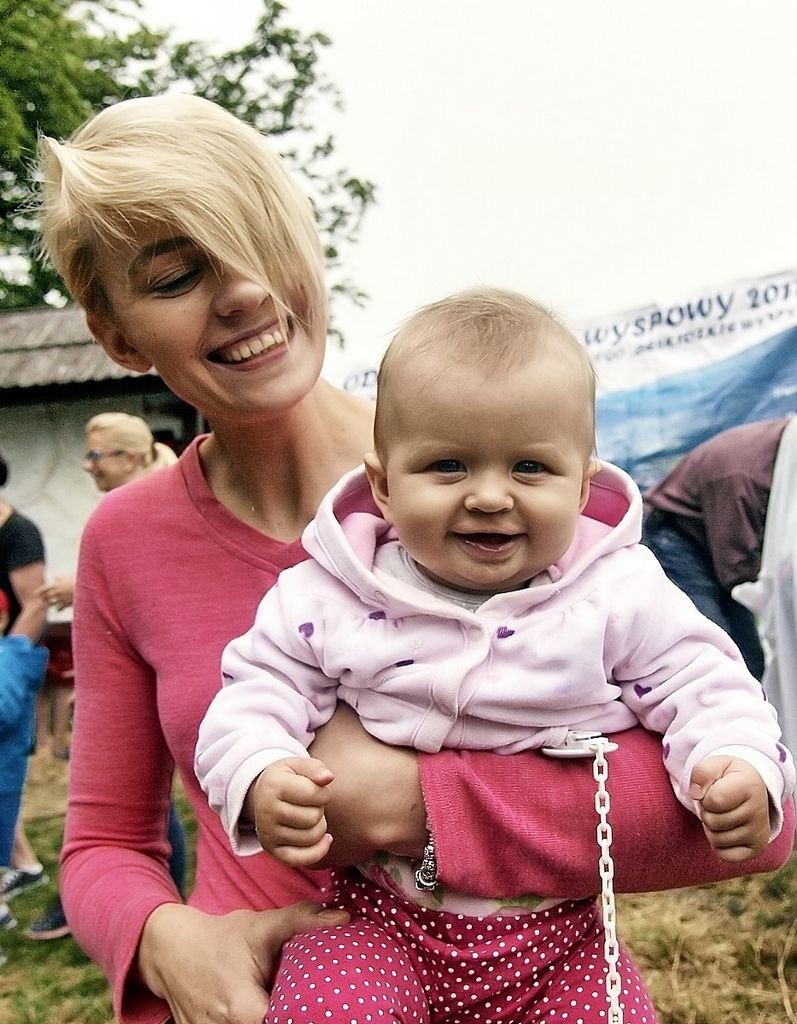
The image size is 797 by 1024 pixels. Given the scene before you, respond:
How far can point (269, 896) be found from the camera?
145 cm

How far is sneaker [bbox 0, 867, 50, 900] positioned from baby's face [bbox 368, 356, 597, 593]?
16.8 feet

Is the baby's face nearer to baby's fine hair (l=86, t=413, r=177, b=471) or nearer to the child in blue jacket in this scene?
the child in blue jacket

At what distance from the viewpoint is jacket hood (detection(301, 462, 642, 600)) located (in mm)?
1288

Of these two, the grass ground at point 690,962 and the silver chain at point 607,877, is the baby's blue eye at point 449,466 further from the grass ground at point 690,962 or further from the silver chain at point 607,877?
the grass ground at point 690,962

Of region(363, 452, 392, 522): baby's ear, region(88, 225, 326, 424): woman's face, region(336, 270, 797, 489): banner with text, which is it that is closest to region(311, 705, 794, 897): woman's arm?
region(363, 452, 392, 522): baby's ear

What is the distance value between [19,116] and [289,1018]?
671 cm

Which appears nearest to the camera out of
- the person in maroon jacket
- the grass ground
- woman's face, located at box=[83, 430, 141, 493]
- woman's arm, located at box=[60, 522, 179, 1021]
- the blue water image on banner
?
woman's arm, located at box=[60, 522, 179, 1021]

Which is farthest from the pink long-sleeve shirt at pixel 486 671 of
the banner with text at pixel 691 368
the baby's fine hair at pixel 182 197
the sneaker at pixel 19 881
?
the sneaker at pixel 19 881

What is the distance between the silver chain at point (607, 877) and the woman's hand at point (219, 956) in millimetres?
315

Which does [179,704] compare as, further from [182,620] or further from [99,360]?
[99,360]

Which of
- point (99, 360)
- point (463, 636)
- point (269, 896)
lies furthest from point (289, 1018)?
point (99, 360)

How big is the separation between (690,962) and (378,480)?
9.96 feet

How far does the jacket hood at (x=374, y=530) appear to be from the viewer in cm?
129

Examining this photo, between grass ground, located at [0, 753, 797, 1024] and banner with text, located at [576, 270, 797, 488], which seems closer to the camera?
grass ground, located at [0, 753, 797, 1024]
